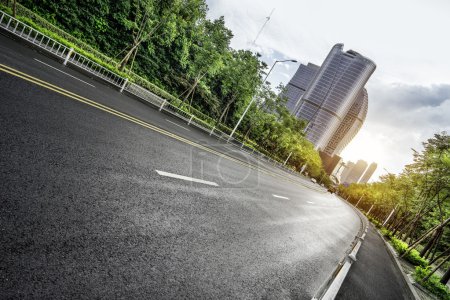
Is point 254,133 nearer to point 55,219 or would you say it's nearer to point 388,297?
point 388,297

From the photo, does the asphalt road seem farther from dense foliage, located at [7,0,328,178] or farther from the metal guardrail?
dense foliage, located at [7,0,328,178]

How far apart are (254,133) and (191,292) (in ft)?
171

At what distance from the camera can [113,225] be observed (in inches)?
157

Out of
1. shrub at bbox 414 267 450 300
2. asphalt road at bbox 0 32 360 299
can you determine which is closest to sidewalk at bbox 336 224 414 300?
asphalt road at bbox 0 32 360 299

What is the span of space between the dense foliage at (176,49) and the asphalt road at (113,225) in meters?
26.1

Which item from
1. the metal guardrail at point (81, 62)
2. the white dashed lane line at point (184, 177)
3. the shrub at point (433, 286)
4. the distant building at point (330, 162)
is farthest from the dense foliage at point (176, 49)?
the distant building at point (330, 162)

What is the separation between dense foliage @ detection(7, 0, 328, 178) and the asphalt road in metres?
26.1

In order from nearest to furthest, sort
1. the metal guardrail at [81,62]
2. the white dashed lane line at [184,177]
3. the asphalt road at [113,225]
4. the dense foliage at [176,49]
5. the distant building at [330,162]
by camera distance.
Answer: the asphalt road at [113,225]
the white dashed lane line at [184,177]
the metal guardrail at [81,62]
the dense foliage at [176,49]
the distant building at [330,162]

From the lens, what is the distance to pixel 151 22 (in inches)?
1341

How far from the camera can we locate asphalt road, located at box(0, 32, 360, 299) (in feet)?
9.61

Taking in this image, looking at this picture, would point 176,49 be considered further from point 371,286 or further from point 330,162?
point 330,162

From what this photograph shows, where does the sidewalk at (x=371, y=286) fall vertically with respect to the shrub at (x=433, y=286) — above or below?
below

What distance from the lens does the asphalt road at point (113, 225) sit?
2.93 meters

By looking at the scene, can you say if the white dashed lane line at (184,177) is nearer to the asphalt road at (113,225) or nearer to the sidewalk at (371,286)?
the asphalt road at (113,225)
